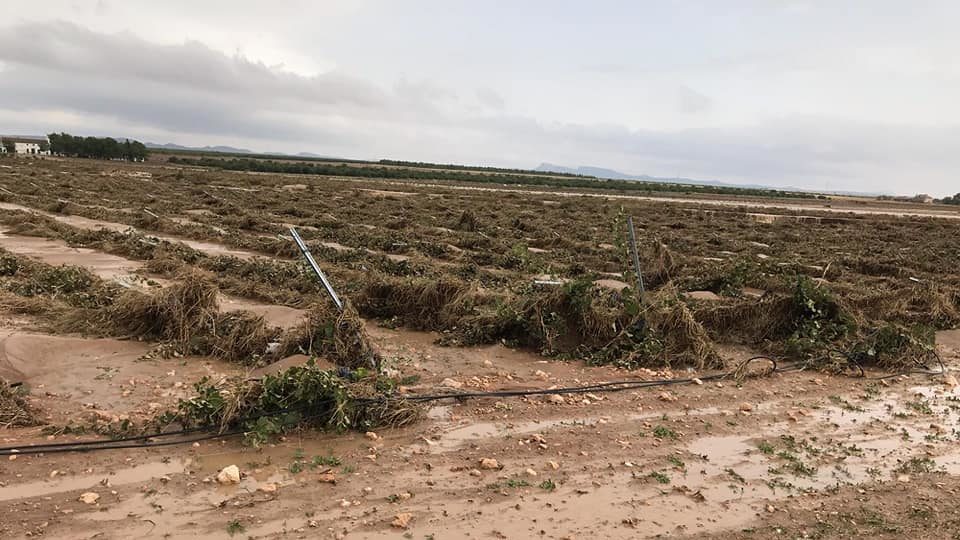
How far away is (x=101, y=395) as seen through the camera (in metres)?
5.75

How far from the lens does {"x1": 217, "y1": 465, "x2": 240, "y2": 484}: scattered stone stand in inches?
169

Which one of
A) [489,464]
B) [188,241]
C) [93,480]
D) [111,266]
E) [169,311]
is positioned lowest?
[93,480]

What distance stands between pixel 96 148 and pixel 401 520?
117 meters

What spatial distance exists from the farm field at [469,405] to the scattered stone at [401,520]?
2 cm

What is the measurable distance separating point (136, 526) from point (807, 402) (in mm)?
6493

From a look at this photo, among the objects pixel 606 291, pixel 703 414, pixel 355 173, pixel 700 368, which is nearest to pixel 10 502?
pixel 703 414

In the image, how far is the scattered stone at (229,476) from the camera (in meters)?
4.29

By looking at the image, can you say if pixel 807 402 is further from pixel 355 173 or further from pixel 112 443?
pixel 355 173

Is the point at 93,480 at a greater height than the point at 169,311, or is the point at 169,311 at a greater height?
the point at 169,311

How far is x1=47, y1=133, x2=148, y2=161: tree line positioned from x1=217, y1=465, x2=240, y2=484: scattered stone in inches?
4374

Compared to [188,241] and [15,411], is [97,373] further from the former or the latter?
[188,241]

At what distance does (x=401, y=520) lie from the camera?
3.86 metres

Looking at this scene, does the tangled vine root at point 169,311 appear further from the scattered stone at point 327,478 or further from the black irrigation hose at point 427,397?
the scattered stone at point 327,478

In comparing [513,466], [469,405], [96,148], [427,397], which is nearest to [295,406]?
[427,397]
